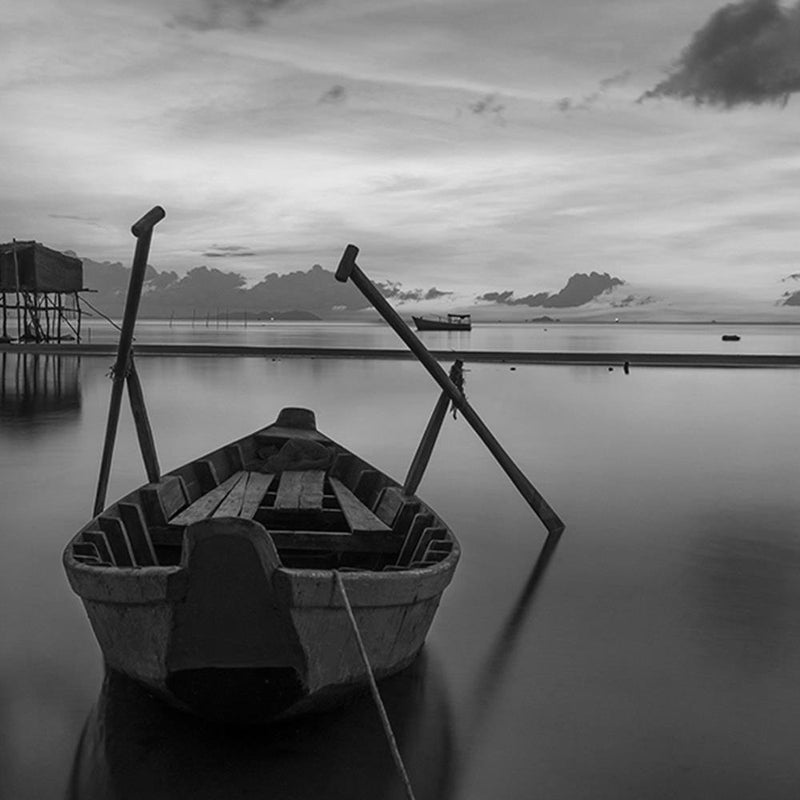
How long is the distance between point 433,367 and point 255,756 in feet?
20.2

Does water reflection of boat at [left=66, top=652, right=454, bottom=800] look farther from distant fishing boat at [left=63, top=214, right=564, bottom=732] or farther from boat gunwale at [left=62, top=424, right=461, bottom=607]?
boat gunwale at [left=62, top=424, right=461, bottom=607]

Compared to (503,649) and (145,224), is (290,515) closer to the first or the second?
(503,649)

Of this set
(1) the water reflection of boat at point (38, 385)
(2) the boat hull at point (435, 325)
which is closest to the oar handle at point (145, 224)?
(1) the water reflection of boat at point (38, 385)

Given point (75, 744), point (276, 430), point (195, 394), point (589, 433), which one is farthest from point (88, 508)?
point (195, 394)

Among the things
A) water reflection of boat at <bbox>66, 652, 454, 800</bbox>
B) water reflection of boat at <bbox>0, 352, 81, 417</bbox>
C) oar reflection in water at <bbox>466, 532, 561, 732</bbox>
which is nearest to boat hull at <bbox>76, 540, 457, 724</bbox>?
water reflection of boat at <bbox>66, 652, 454, 800</bbox>

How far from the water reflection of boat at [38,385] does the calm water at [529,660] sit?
358 inches

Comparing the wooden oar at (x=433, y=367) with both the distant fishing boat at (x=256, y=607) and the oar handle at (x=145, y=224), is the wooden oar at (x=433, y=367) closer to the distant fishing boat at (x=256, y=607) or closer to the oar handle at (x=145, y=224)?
the oar handle at (x=145, y=224)

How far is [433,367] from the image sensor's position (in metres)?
10.7

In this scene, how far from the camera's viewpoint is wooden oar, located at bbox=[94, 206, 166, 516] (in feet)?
28.5

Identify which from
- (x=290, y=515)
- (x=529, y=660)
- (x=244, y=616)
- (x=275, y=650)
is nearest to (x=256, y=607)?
(x=244, y=616)

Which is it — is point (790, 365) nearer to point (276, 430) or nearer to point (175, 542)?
point (276, 430)

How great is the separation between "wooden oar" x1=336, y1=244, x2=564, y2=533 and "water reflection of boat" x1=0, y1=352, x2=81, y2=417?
1844 centimetres

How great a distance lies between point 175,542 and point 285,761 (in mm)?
3015

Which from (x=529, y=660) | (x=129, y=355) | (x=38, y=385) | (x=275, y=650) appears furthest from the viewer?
(x=38, y=385)
